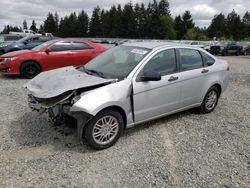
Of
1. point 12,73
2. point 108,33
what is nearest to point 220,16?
point 108,33

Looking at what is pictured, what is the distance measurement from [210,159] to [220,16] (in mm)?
106615

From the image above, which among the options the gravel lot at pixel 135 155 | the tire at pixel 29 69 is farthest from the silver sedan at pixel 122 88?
the tire at pixel 29 69

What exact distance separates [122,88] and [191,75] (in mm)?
1703

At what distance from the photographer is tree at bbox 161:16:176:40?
74.2 meters

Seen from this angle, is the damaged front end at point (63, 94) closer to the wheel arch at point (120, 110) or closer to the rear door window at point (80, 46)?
the wheel arch at point (120, 110)

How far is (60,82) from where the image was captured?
404 cm

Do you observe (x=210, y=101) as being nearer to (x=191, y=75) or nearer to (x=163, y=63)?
(x=191, y=75)

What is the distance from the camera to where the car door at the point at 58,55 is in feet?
30.5

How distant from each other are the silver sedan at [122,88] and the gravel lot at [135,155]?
1.12ft

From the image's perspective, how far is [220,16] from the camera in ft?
326

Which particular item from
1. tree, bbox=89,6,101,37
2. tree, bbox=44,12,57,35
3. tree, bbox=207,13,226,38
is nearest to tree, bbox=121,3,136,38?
tree, bbox=89,6,101,37

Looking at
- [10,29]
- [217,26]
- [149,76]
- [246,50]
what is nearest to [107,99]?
[149,76]

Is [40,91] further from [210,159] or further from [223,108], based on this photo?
[223,108]

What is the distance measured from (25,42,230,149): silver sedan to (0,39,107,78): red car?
472 cm
